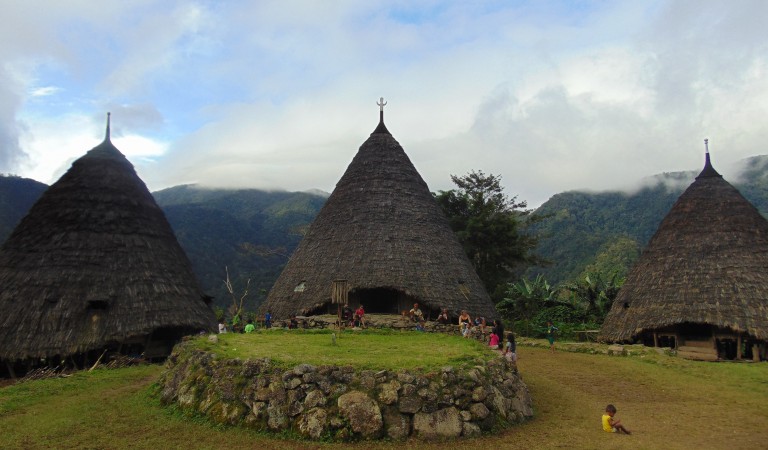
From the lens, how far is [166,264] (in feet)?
65.0

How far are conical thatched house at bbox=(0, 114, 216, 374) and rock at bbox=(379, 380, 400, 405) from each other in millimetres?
11764

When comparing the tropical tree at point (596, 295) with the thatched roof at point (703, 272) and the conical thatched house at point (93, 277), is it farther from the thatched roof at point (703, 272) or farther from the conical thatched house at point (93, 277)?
the conical thatched house at point (93, 277)

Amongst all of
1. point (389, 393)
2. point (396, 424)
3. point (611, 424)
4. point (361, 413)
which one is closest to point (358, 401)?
point (361, 413)

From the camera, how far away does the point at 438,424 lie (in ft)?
27.3

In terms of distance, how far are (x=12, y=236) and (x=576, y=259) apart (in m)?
45.4

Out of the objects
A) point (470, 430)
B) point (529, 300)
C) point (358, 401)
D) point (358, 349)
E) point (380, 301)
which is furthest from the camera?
point (529, 300)

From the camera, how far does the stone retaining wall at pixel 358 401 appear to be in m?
8.23

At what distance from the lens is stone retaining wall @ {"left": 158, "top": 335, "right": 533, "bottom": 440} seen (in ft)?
27.0

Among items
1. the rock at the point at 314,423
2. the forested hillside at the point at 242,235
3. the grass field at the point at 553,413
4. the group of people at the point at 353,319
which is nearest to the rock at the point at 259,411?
the grass field at the point at 553,413

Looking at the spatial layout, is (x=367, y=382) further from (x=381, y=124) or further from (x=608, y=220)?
(x=608, y=220)

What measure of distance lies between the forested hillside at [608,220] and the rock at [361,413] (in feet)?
127

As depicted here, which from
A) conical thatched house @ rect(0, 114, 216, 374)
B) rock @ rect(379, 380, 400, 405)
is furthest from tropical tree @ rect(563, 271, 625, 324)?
rock @ rect(379, 380, 400, 405)

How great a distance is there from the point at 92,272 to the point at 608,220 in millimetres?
56944

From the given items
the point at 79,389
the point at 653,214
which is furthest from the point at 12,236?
the point at 653,214
